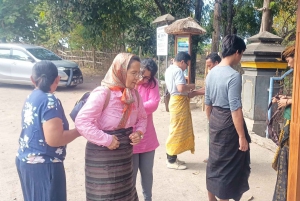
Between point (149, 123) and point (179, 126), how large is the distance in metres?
1.25

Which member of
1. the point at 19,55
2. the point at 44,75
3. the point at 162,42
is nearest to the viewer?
the point at 44,75

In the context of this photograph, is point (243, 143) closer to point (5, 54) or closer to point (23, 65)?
point (23, 65)

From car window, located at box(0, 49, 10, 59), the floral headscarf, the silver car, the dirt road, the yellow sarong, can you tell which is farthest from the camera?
car window, located at box(0, 49, 10, 59)

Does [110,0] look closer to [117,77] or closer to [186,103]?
[186,103]

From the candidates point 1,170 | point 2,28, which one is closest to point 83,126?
point 1,170

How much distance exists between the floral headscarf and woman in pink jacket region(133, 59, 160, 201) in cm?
80

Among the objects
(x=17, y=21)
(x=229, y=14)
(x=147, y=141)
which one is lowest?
(x=147, y=141)

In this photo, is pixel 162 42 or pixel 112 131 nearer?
pixel 112 131

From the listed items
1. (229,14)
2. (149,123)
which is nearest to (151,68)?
(149,123)

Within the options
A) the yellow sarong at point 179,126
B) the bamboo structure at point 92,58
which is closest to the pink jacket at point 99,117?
the yellow sarong at point 179,126

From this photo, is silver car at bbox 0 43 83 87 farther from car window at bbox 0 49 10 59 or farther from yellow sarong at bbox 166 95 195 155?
yellow sarong at bbox 166 95 195 155

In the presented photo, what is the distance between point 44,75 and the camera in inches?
91.7

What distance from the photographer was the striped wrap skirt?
2.28 m

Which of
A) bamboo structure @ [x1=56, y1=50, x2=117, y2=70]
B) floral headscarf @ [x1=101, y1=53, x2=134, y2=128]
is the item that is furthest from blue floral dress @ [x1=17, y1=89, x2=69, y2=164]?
bamboo structure @ [x1=56, y1=50, x2=117, y2=70]
